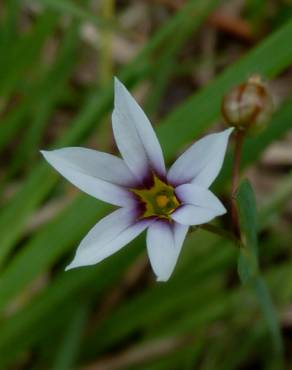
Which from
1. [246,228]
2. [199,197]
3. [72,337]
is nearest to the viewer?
[199,197]

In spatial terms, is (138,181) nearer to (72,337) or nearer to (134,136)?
(134,136)

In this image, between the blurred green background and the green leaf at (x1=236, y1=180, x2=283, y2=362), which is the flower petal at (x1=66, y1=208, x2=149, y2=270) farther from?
the blurred green background

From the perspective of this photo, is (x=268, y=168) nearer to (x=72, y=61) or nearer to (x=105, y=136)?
(x=105, y=136)

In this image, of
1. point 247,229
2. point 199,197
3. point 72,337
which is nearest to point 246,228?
point 247,229

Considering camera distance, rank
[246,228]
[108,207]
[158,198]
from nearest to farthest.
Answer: [246,228]
[158,198]
[108,207]

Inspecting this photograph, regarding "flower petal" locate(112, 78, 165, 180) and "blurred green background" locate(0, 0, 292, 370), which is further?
"blurred green background" locate(0, 0, 292, 370)

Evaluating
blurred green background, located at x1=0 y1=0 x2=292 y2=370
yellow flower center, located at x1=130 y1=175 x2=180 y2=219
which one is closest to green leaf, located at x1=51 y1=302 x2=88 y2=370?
blurred green background, located at x1=0 y1=0 x2=292 y2=370
